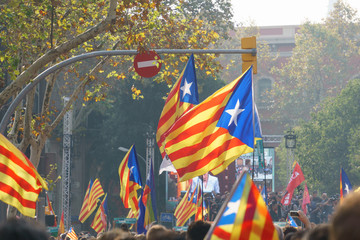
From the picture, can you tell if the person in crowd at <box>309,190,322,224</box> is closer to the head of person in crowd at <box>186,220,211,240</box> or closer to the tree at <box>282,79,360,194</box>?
the tree at <box>282,79,360,194</box>

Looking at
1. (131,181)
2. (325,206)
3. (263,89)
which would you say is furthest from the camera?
(263,89)

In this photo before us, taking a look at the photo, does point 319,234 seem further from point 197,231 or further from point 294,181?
point 294,181

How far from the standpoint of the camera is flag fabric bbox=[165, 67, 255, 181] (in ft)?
33.5

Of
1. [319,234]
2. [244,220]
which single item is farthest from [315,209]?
[319,234]

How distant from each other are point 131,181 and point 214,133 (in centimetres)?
753

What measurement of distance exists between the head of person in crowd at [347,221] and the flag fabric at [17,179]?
660 cm

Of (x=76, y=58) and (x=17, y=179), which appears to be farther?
(x=76, y=58)

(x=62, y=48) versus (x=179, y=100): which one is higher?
(x=62, y=48)

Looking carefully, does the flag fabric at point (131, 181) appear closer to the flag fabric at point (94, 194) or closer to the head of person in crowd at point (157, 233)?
the flag fabric at point (94, 194)

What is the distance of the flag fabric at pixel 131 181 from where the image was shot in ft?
58.0

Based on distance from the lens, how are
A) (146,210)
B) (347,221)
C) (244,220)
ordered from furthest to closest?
(146,210), (244,220), (347,221)

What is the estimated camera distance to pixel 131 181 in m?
17.8

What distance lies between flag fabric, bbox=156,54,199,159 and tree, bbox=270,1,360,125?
173ft

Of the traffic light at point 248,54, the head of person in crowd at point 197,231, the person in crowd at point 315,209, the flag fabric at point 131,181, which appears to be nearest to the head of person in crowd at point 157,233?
the head of person in crowd at point 197,231
